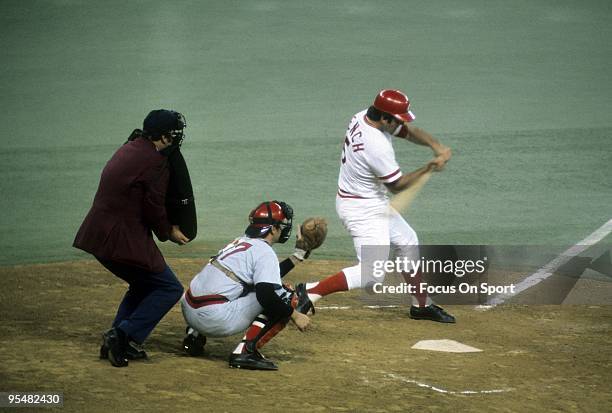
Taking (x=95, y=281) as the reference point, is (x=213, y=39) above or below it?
above

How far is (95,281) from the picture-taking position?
8.70 m

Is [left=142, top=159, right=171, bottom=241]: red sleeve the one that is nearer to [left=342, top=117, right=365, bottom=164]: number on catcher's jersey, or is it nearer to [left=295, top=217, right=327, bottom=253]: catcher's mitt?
[left=295, top=217, right=327, bottom=253]: catcher's mitt

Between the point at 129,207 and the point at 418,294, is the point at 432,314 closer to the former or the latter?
the point at 418,294

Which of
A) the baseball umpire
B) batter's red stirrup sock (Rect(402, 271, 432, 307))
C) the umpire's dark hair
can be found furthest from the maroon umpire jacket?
→ batter's red stirrup sock (Rect(402, 271, 432, 307))

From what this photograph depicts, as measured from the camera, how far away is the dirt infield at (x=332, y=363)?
5609mm

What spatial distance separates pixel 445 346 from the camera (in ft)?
23.1

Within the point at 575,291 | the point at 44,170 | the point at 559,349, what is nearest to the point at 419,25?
the point at 44,170

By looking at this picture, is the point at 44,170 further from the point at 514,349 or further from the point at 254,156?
the point at 514,349

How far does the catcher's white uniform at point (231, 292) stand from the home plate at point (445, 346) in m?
1.40

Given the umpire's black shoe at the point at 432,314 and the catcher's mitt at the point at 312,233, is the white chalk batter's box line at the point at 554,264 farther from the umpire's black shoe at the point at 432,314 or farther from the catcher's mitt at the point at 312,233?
the catcher's mitt at the point at 312,233

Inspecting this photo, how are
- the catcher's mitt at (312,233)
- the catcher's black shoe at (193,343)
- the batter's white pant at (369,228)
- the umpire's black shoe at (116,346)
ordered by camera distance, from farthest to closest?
1. the batter's white pant at (369,228)
2. the catcher's mitt at (312,233)
3. the catcher's black shoe at (193,343)
4. the umpire's black shoe at (116,346)

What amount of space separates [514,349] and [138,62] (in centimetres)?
1170

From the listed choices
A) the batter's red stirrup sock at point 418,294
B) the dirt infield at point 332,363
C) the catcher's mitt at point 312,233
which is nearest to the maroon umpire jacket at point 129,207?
the dirt infield at point 332,363

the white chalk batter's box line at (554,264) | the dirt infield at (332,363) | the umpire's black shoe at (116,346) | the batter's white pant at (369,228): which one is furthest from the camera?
the white chalk batter's box line at (554,264)
